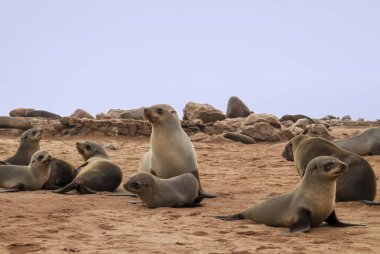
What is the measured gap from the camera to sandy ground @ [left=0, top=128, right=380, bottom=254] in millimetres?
4242

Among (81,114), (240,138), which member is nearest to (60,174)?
(240,138)

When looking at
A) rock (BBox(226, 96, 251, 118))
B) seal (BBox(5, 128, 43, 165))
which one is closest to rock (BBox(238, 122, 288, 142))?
rock (BBox(226, 96, 251, 118))

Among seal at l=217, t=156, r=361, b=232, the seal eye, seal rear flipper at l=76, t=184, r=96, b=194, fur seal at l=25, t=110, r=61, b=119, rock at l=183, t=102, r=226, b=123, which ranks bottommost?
seal rear flipper at l=76, t=184, r=96, b=194

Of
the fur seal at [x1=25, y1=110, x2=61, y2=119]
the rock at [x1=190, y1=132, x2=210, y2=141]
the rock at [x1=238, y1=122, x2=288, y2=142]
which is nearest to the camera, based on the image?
the rock at [x1=238, y1=122, x2=288, y2=142]

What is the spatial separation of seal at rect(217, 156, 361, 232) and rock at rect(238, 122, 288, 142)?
11.2 metres

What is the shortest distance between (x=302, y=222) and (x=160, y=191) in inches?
79.2

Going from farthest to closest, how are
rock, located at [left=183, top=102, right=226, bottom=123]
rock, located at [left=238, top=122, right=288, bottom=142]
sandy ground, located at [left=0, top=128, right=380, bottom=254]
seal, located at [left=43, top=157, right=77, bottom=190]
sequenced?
rock, located at [left=183, top=102, right=226, bottom=123] < rock, located at [left=238, top=122, right=288, bottom=142] < seal, located at [left=43, top=157, right=77, bottom=190] < sandy ground, located at [left=0, top=128, right=380, bottom=254]

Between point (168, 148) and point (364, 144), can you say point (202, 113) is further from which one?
point (168, 148)

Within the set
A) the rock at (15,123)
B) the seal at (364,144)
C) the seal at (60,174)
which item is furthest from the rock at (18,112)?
the seal at (60,174)

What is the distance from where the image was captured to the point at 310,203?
17.2 feet

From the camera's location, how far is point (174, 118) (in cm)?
791

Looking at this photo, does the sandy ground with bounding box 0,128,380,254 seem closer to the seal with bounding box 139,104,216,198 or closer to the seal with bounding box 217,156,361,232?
the seal with bounding box 217,156,361,232

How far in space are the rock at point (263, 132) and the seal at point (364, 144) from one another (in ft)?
16.8

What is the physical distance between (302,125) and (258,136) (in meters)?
4.18
